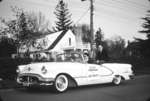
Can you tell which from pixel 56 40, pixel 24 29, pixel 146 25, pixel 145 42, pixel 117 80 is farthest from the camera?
pixel 117 80

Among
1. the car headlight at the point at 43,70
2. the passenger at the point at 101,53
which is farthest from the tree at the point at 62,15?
the car headlight at the point at 43,70

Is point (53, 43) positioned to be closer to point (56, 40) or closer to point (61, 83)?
point (56, 40)

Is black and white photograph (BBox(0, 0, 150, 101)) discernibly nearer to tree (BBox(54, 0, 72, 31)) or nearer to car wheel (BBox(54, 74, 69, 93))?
tree (BBox(54, 0, 72, 31))

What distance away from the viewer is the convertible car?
3.65 m

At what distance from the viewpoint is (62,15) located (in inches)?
89.1

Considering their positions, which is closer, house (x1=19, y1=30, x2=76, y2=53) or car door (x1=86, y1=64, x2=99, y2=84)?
house (x1=19, y1=30, x2=76, y2=53)

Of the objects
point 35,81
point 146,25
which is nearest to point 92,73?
point 35,81

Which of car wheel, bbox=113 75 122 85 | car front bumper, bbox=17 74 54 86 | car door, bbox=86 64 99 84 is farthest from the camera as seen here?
car wheel, bbox=113 75 122 85

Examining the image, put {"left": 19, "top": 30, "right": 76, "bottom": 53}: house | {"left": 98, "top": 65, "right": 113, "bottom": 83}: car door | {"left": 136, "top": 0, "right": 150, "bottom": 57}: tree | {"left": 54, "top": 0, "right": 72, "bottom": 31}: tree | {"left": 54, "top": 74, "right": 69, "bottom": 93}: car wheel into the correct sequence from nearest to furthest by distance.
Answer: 1. {"left": 136, "top": 0, "right": 150, "bottom": 57}: tree
2. {"left": 54, "top": 0, "right": 72, "bottom": 31}: tree
3. {"left": 19, "top": 30, "right": 76, "bottom": 53}: house
4. {"left": 54, "top": 74, "right": 69, "bottom": 93}: car wheel
5. {"left": 98, "top": 65, "right": 113, "bottom": 83}: car door

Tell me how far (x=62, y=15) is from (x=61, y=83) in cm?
205

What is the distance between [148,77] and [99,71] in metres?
2.43

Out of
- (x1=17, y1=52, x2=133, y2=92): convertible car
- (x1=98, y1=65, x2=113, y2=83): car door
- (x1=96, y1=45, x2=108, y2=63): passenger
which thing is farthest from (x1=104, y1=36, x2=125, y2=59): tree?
(x1=98, y1=65, x2=113, y2=83): car door

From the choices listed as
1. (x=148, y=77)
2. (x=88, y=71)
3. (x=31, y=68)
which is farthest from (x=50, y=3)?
(x=88, y=71)

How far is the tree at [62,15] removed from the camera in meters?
2.05
